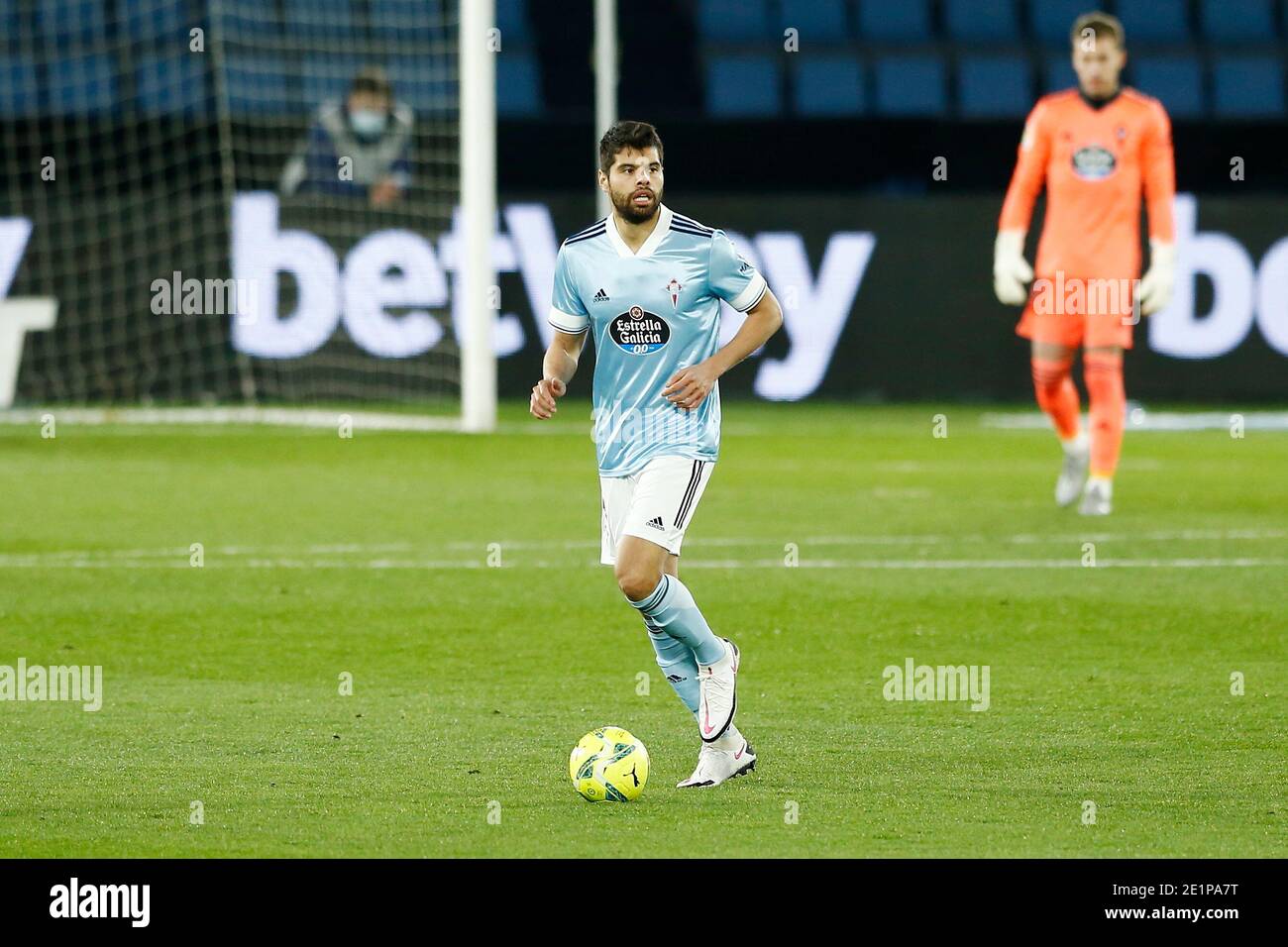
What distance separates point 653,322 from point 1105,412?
6003mm

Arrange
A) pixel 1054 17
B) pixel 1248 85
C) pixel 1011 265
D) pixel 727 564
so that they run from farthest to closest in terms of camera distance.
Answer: pixel 1054 17 < pixel 1248 85 < pixel 1011 265 < pixel 727 564

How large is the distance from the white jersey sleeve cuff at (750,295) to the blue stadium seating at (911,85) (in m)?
15.1

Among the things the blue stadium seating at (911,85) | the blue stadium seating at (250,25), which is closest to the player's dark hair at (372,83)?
the blue stadium seating at (250,25)

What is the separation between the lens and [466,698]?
661 cm

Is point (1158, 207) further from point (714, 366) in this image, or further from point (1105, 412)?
point (714, 366)

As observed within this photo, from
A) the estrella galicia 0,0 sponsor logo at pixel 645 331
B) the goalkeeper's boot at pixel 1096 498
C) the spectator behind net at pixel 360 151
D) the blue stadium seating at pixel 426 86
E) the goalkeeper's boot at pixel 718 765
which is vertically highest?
the blue stadium seating at pixel 426 86

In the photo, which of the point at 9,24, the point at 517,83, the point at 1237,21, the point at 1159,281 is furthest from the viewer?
the point at 1237,21

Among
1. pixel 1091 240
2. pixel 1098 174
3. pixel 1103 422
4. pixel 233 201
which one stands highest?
pixel 233 201

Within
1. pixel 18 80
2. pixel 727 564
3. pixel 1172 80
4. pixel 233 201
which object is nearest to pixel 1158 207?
pixel 727 564

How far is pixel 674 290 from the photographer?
566 cm

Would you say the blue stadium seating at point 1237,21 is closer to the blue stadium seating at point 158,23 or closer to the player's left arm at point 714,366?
the blue stadium seating at point 158,23

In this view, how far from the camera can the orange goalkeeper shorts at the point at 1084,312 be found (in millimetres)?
11281

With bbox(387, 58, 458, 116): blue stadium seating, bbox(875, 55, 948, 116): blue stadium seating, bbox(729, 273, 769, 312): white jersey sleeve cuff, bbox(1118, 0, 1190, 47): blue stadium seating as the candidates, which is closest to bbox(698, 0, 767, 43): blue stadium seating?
bbox(875, 55, 948, 116): blue stadium seating
